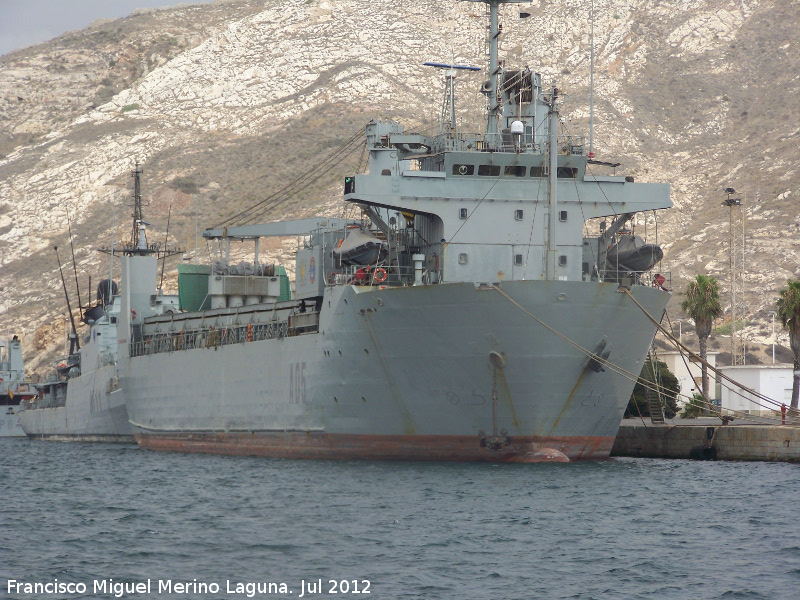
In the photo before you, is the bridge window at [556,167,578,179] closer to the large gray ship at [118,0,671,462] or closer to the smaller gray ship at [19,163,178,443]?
the large gray ship at [118,0,671,462]

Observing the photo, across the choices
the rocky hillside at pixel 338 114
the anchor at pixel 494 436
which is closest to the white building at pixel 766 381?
the anchor at pixel 494 436

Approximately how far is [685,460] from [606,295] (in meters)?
7.75

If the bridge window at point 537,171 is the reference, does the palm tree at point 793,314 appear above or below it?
below

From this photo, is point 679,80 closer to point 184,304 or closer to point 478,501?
point 184,304

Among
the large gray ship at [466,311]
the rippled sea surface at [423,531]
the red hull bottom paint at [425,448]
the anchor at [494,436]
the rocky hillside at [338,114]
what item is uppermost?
the rocky hillside at [338,114]

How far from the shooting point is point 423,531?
67.5ft

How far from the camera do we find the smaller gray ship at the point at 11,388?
70.0 metres

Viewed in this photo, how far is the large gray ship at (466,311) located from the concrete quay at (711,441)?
3.72 meters

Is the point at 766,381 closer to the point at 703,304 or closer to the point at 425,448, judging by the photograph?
the point at 703,304

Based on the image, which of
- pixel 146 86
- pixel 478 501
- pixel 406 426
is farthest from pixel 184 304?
pixel 146 86

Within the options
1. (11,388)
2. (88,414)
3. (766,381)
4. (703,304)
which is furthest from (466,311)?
(11,388)

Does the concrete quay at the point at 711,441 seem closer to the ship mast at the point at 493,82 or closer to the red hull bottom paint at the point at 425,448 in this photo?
the red hull bottom paint at the point at 425,448

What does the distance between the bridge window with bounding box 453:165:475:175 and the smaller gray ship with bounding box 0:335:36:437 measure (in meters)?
45.7

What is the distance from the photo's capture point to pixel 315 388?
106 feet
